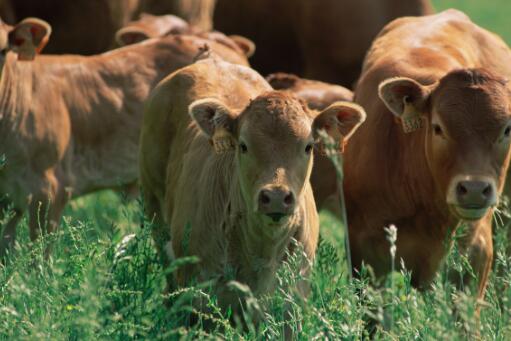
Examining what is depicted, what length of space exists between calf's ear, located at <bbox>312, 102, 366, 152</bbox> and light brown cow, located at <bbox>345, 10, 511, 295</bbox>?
1.04ft

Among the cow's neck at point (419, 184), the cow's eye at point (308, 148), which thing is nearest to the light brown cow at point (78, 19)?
the cow's neck at point (419, 184)

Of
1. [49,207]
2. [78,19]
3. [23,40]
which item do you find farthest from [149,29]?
[49,207]

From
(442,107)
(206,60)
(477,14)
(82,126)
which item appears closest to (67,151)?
(82,126)

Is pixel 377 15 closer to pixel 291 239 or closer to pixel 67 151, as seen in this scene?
pixel 67 151

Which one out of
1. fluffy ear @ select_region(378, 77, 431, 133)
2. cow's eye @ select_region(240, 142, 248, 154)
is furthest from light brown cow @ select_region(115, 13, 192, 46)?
cow's eye @ select_region(240, 142, 248, 154)

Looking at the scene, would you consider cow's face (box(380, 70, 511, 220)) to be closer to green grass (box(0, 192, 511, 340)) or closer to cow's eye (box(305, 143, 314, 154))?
green grass (box(0, 192, 511, 340))

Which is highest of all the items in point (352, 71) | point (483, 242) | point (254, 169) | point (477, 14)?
point (254, 169)

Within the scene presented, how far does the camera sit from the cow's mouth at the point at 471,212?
236 inches

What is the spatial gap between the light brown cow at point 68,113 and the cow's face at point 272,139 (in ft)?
8.11

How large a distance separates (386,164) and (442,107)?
702mm

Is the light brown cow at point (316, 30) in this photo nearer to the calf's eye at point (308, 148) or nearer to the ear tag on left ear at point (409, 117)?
the ear tag on left ear at point (409, 117)

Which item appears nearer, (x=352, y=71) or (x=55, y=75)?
(x=55, y=75)

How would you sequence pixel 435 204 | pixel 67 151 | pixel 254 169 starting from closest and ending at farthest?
pixel 254 169 → pixel 435 204 → pixel 67 151

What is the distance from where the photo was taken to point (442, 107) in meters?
6.35
